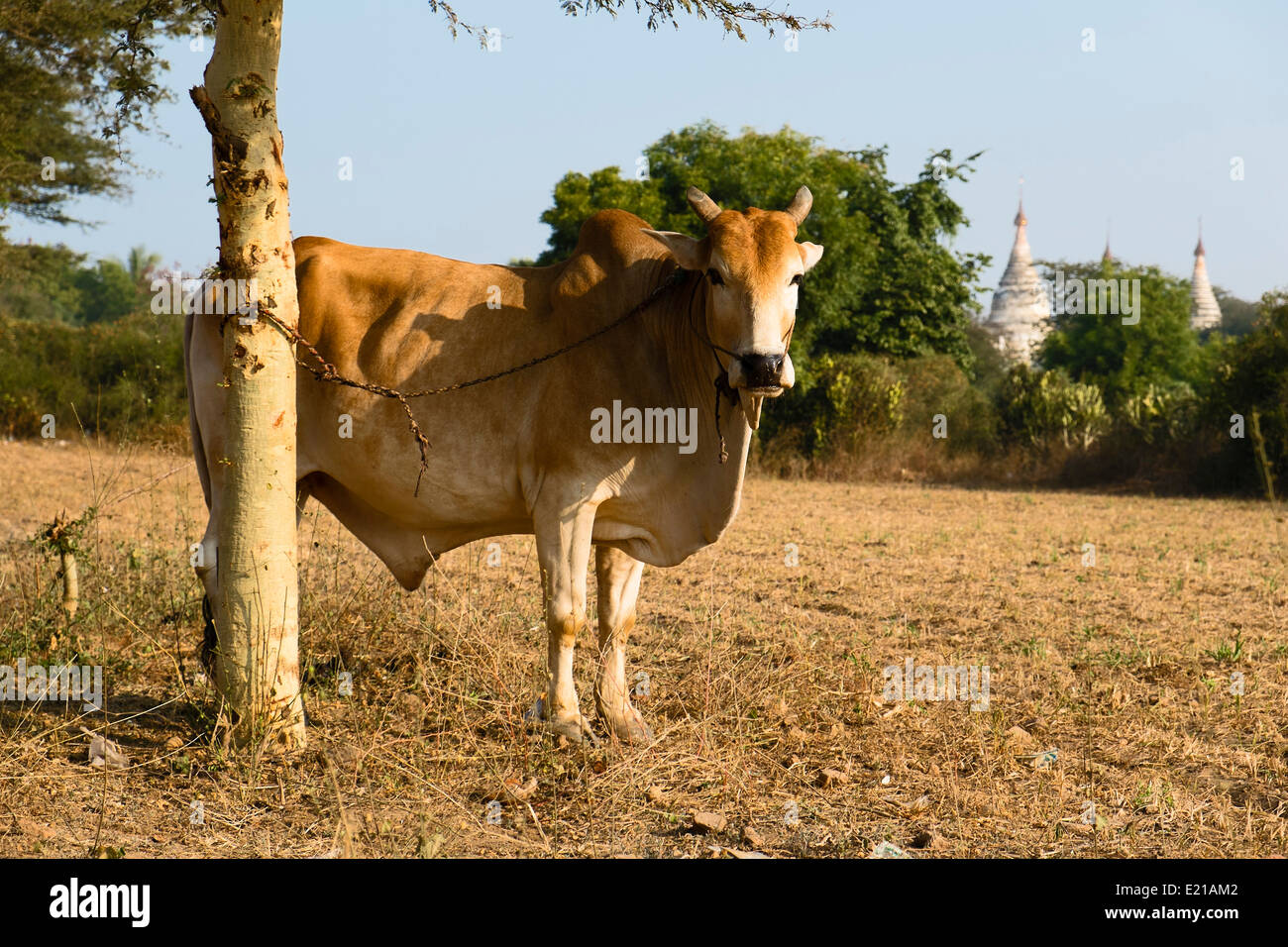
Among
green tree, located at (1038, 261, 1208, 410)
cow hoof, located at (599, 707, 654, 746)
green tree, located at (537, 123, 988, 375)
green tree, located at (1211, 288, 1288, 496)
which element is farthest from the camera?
green tree, located at (1038, 261, 1208, 410)

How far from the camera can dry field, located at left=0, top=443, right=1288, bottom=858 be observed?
13.2 ft

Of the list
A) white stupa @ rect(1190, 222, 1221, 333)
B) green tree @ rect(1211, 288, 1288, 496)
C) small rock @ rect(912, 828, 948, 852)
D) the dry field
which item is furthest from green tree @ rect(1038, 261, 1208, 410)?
white stupa @ rect(1190, 222, 1221, 333)

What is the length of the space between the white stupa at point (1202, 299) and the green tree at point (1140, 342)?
1608 inches

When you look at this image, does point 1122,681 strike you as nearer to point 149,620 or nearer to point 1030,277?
point 149,620

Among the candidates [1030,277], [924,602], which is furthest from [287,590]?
[1030,277]

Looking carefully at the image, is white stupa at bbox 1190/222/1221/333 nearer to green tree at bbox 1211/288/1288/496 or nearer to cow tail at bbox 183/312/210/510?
green tree at bbox 1211/288/1288/496

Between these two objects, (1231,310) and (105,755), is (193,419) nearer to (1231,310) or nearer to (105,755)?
(105,755)

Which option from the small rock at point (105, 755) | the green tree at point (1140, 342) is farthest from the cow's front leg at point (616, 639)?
the green tree at point (1140, 342)

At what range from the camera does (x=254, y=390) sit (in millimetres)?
4535

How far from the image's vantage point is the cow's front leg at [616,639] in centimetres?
498

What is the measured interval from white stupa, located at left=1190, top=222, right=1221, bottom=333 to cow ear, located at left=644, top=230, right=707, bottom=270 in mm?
71740

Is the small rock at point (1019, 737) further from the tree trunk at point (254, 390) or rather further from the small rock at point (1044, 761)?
the tree trunk at point (254, 390)
